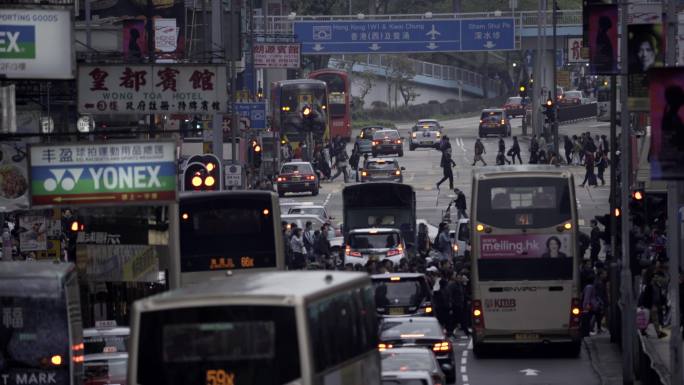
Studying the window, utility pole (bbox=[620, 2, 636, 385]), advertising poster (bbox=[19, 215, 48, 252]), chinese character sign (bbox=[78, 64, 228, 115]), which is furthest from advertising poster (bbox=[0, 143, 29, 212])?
the window

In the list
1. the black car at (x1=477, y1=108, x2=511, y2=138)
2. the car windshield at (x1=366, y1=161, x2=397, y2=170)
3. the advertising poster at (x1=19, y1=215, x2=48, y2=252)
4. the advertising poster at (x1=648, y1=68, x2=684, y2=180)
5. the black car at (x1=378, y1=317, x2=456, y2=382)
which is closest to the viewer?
the advertising poster at (x1=648, y1=68, x2=684, y2=180)

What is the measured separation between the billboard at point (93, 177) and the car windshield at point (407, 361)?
400 centimetres

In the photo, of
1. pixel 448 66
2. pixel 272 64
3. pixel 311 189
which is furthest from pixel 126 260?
pixel 448 66

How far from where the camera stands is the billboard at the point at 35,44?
2408cm

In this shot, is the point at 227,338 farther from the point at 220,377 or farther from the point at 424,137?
the point at 424,137

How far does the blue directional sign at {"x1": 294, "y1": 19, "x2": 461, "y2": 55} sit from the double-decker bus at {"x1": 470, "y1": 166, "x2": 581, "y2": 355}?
57059 millimetres

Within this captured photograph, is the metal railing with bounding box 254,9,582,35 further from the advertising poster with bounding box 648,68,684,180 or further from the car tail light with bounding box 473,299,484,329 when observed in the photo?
the advertising poster with bounding box 648,68,684,180

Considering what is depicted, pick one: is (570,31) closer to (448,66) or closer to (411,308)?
(448,66)

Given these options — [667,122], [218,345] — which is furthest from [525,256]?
[218,345]

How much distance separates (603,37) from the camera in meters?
27.3

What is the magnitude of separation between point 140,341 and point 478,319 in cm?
1735

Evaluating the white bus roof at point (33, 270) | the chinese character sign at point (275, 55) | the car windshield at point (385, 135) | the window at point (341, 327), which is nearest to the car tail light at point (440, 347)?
the white bus roof at point (33, 270)

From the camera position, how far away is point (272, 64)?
69500 millimetres

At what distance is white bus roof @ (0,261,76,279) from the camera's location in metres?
19.9
